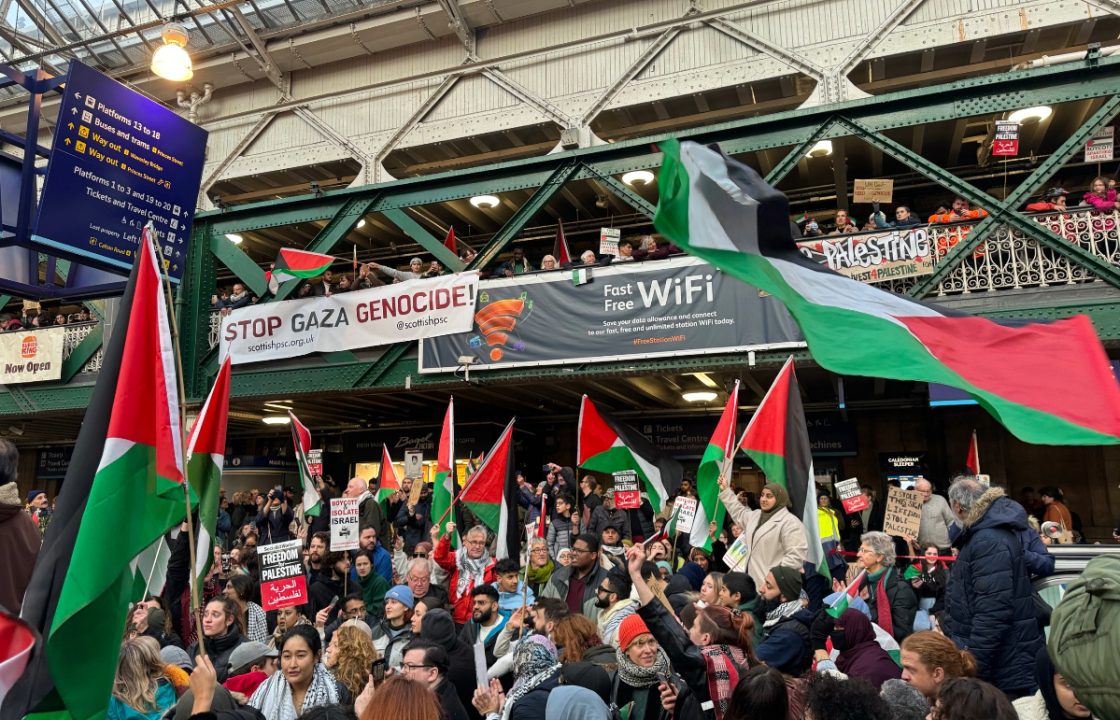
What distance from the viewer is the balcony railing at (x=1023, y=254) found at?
11.1m

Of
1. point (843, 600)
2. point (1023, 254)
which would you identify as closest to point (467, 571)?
point (843, 600)

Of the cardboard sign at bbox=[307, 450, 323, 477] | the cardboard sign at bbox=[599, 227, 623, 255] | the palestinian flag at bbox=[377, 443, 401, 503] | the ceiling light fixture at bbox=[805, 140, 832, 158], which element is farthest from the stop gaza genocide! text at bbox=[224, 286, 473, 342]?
the ceiling light fixture at bbox=[805, 140, 832, 158]

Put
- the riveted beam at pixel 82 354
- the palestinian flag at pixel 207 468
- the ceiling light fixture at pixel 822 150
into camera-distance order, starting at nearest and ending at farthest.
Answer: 1. the palestinian flag at pixel 207 468
2. the ceiling light fixture at pixel 822 150
3. the riveted beam at pixel 82 354

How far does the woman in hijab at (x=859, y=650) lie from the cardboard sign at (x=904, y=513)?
3247 millimetres

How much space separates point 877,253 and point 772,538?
6.63 m

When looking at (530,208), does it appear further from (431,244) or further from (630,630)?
(630,630)

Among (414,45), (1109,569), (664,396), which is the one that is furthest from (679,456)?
(1109,569)

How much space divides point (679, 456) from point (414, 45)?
437 inches

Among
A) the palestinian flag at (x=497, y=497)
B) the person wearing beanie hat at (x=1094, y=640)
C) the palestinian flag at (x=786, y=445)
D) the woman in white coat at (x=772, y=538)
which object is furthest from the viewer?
the palestinian flag at (x=497, y=497)

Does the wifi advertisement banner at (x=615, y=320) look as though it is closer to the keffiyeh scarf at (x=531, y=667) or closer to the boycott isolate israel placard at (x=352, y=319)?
the boycott isolate israel placard at (x=352, y=319)

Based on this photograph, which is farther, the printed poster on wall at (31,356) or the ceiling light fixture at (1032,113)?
the printed poster on wall at (31,356)

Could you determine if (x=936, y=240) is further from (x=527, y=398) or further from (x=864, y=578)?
(x=527, y=398)

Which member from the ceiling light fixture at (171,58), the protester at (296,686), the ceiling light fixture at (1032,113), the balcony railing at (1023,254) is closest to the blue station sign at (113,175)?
the ceiling light fixture at (171,58)

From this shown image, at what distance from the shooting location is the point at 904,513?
803 centimetres
